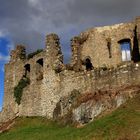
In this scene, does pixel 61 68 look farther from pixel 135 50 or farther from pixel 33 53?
pixel 135 50

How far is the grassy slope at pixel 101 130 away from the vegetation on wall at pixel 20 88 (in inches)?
372

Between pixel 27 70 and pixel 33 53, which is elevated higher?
pixel 33 53

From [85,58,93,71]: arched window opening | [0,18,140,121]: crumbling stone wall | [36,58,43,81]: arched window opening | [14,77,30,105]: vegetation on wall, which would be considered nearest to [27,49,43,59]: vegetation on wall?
[0,18,140,121]: crumbling stone wall

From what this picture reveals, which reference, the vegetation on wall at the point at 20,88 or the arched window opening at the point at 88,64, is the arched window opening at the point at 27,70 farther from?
the arched window opening at the point at 88,64

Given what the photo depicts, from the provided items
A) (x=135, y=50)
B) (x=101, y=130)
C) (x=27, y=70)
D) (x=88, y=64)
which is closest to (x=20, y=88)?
(x=27, y=70)

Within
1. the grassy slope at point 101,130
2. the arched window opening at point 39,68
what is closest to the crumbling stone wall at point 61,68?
the arched window opening at point 39,68

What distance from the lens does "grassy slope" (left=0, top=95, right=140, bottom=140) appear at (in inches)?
1049

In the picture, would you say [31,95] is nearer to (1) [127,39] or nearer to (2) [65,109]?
(2) [65,109]

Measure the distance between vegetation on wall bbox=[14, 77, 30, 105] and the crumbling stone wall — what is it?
30.6 inches

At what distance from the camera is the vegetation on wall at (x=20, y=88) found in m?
47.9

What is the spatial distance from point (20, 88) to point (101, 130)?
22.2 meters

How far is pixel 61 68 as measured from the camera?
139 feet

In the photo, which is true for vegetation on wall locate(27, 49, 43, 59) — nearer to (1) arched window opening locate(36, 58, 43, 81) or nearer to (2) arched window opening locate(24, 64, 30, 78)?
(2) arched window opening locate(24, 64, 30, 78)

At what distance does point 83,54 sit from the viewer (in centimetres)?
4741
